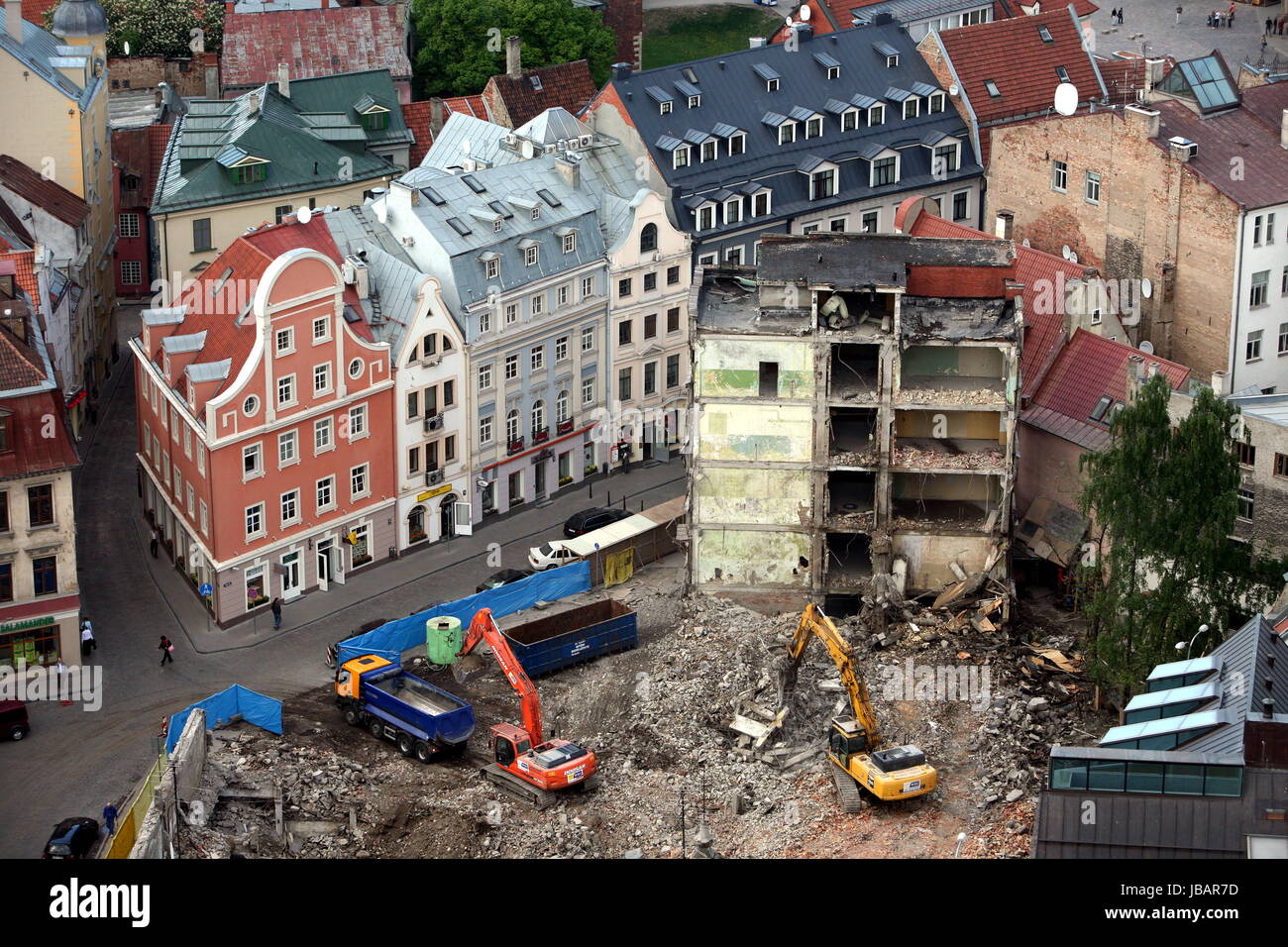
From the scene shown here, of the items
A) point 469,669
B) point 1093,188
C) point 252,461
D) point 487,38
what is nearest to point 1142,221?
point 1093,188

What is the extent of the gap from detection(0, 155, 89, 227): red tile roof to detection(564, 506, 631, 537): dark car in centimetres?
3720

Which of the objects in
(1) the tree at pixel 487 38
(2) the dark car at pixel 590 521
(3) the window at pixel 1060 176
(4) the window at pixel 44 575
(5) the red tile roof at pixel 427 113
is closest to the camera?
(4) the window at pixel 44 575

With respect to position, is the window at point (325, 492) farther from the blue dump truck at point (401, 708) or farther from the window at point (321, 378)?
the blue dump truck at point (401, 708)

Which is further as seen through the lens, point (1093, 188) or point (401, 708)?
point (1093, 188)

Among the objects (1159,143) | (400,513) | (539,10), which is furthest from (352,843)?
(539,10)

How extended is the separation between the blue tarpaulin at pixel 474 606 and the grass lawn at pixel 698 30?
80.2 m

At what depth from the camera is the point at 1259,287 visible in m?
94.2

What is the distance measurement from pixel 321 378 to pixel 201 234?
26293 mm

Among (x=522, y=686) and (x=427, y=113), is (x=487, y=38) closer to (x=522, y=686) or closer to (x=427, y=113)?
(x=427, y=113)

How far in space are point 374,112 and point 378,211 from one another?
86.0 ft

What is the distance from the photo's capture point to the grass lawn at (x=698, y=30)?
16300cm

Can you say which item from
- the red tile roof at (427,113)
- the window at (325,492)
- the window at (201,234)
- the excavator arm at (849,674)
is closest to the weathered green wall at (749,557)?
the excavator arm at (849,674)

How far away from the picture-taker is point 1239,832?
45844mm

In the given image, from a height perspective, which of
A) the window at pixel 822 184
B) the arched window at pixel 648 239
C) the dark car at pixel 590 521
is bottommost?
the dark car at pixel 590 521
